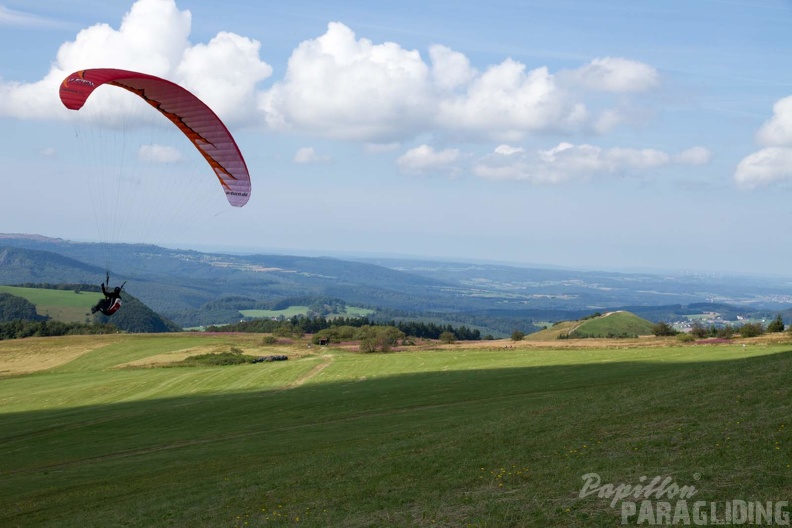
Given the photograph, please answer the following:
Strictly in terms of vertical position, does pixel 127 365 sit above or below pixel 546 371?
below

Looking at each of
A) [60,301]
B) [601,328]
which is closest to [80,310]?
[60,301]

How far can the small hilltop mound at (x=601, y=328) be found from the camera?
104494mm

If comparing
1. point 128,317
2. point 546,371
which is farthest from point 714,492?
point 128,317

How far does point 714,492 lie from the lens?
45.1 ft

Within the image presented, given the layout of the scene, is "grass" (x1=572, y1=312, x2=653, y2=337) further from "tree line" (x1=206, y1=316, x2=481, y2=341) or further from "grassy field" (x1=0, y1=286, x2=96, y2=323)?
"grassy field" (x1=0, y1=286, x2=96, y2=323)

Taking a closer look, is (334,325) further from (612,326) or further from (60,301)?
(60,301)

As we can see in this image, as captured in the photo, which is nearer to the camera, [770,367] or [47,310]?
[770,367]

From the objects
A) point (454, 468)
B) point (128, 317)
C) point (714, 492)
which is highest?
point (714, 492)

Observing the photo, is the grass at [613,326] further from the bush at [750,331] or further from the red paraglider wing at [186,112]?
the red paraglider wing at [186,112]

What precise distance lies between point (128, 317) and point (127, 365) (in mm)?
84293

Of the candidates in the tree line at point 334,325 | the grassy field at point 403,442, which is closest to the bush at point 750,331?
the grassy field at point 403,442

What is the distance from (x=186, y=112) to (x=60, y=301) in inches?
5427

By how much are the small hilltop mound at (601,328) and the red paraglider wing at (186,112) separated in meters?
75.8

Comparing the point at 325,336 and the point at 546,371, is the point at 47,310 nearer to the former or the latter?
the point at 325,336
